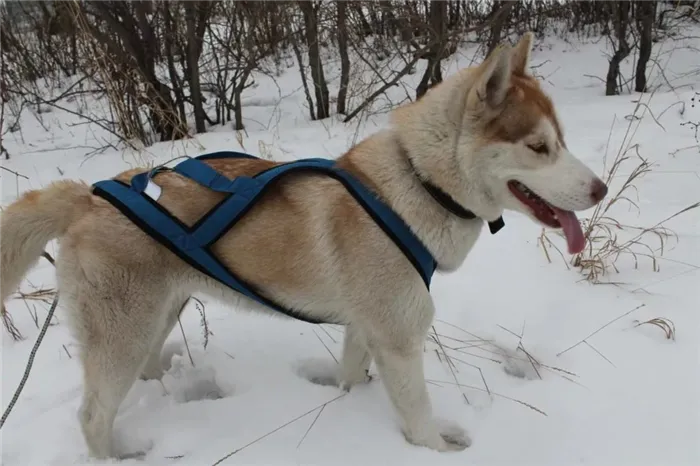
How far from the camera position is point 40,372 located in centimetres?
260

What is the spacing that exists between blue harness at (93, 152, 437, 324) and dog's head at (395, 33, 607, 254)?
0.23 m

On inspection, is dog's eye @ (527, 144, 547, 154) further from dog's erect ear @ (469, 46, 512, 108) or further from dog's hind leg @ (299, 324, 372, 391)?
dog's hind leg @ (299, 324, 372, 391)

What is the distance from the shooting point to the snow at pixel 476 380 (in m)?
2.11

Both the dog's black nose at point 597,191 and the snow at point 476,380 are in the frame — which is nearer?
the dog's black nose at point 597,191

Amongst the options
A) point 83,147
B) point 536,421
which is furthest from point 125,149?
point 536,421

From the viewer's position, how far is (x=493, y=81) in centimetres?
180

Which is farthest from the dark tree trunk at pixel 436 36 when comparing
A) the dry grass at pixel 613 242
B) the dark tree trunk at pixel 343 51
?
the dry grass at pixel 613 242

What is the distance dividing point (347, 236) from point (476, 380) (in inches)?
39.3

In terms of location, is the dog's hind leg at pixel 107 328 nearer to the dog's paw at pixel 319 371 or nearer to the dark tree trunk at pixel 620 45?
the dog's paw at pixel 319 371

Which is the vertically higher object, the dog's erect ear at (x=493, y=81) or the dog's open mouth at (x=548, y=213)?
the dog's erect ear at (x=493, y=81)

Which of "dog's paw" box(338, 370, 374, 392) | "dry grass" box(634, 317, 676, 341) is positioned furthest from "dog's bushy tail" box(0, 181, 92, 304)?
"dry grass" box(634, 317, 676, 341)

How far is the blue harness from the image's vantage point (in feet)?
6.38

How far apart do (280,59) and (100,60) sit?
3389 mm

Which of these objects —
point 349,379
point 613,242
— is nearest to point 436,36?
point 613,242
